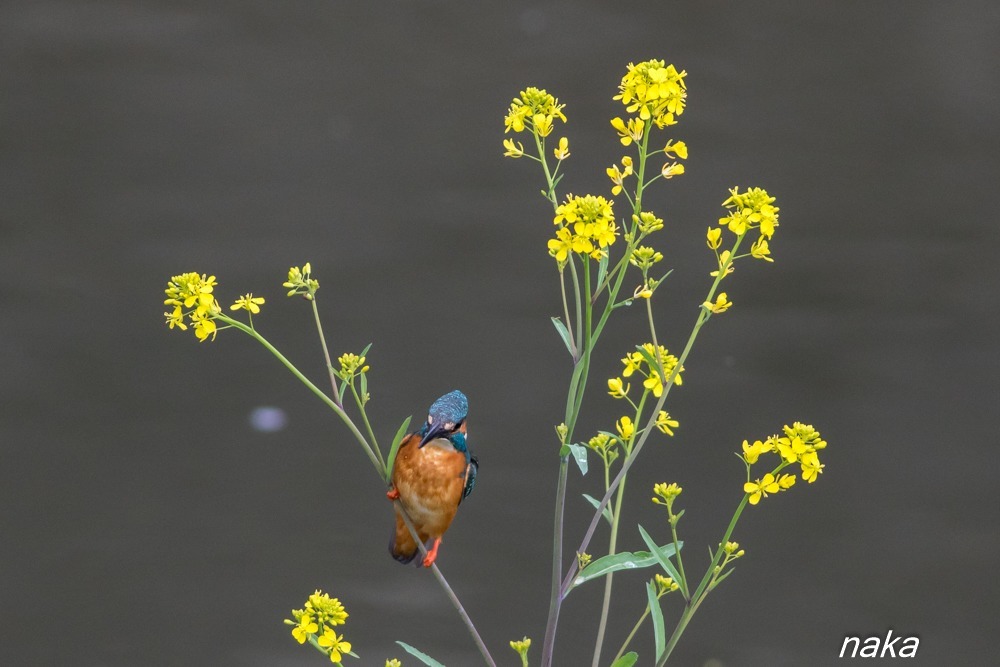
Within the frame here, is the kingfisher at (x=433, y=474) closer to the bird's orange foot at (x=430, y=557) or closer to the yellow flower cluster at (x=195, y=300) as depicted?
the bird's orange foot at (x=430, y=557)

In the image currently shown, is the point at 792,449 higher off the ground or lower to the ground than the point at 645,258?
lower

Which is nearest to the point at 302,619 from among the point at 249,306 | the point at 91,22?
the point at 249,306

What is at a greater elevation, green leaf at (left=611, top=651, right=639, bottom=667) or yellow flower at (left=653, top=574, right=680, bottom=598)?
yellow flower at (left=653, top=574, right=680, bottom=598)

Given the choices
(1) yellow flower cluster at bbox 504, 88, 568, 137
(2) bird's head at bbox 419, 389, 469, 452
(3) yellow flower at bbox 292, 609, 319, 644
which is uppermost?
(1) yellow flower cluster at bbox 504, 88, 568, 137

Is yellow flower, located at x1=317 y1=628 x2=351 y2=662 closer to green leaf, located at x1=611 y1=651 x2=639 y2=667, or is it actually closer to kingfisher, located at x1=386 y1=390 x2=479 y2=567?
kingfisher, located at x1=386 y1=390 x2=479 y2=567

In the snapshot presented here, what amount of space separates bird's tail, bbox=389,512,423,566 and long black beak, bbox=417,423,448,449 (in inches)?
4.4

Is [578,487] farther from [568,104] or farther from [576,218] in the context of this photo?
[576,218]

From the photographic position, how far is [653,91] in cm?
69

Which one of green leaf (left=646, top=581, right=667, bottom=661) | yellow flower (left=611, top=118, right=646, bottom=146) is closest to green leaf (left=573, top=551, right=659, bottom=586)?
green leaf (left=646, top=581, right=667, bottom=661)

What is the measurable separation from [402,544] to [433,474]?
8 centimetres

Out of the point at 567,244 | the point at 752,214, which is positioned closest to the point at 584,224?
the point at 567,244

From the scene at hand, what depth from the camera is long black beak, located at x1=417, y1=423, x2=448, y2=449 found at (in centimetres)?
71

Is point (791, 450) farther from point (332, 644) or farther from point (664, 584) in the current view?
point (332, 644)

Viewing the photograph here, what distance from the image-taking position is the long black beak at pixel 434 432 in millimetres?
708
